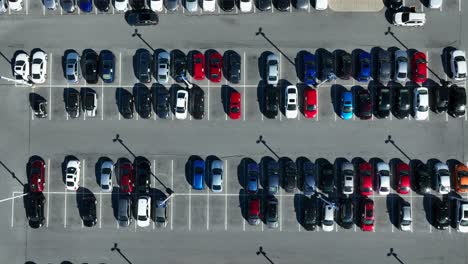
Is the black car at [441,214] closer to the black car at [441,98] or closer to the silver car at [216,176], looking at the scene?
the black car at [441,98]

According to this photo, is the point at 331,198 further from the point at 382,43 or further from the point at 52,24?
the point at 52,24

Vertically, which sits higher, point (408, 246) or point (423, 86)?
point (423, 86)

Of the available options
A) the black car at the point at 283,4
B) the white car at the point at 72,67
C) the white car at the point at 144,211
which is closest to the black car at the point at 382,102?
the black car at the point at 283,4

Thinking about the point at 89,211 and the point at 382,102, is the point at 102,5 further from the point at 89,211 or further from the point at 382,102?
the point at 382,102

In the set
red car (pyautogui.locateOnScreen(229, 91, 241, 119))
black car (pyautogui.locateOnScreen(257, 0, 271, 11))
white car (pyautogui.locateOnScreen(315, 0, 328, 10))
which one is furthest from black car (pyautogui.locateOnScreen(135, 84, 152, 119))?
white car (pyautogui.locateOnScreen(315, 0, 328, 10))

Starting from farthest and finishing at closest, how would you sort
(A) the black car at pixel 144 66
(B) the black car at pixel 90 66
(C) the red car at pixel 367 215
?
(B) the black car at pixel 90 66
(A) the black car at pixel 144 66
(C) the red car at pixel 367 215

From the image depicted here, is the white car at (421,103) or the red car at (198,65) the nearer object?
the white car at (421,103)

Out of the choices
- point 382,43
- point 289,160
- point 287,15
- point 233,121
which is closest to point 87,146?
point 233,121
